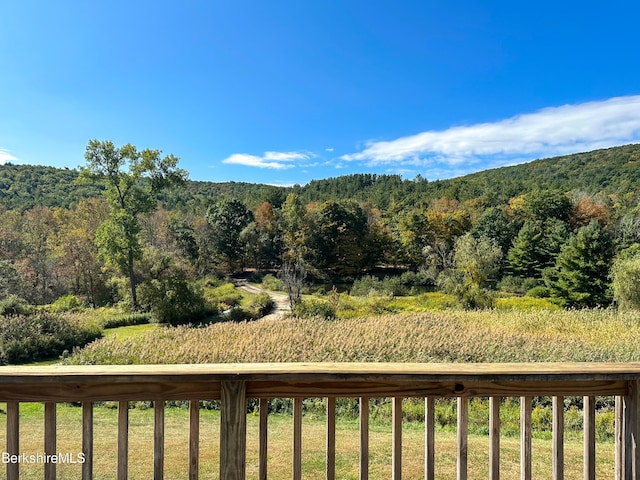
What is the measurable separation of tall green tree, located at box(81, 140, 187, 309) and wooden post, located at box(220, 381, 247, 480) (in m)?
16.9

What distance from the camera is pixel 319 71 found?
1349cm

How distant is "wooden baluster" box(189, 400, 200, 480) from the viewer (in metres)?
1.21

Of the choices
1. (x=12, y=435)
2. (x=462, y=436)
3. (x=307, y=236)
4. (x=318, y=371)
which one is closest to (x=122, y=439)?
(x=12, y=435)

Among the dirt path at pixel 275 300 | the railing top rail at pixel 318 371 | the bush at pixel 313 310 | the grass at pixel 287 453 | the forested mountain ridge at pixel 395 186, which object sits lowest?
the dirt path at pixel 275 300

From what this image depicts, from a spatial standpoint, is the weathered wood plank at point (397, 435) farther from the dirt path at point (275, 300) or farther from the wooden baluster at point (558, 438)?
the dirt path at point (275, 300)

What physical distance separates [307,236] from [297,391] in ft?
95.3

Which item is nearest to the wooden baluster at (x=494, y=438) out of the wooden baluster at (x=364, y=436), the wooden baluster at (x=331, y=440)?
the wooden baluster at (x=364, y=436)

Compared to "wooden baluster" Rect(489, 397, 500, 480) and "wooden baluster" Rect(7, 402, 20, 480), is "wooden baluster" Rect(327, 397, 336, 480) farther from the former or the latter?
"wooden baluster" Rect(7, 402, 20, 480)

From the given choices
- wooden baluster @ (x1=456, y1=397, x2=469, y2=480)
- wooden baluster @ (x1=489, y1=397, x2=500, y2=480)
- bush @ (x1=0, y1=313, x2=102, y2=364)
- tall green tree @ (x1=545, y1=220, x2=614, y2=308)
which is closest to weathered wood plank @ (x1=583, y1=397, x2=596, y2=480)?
wooden baluster @ (x1=489, y1=397, x2=500, y2=480)

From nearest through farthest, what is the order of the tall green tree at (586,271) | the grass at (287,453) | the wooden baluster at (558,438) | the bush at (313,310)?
the wooden baluster at (558,438) < the grass at (287,453) < the bush at (313,310) < the tall green tree at (586,271)

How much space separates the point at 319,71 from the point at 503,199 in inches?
1253

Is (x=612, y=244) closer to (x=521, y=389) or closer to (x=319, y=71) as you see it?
(x=319, y=71)

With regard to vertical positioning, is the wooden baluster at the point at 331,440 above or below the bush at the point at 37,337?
above

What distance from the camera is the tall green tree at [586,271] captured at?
1917 cm
